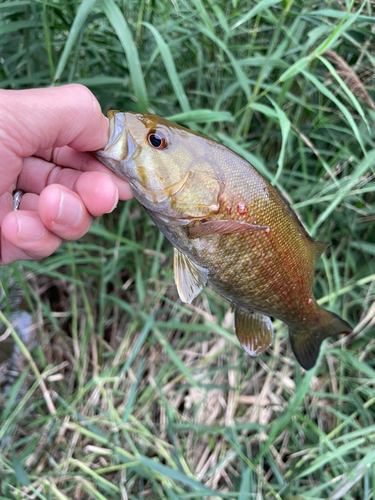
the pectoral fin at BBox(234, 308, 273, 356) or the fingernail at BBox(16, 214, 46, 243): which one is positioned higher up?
the fingernail at BBox(16, 214, 46, 243)

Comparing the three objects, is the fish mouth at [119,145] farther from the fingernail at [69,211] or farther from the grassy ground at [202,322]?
the grassy ground at [202,322]

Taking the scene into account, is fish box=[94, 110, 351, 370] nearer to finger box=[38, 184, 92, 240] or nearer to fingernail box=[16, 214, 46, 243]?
finger box=[38, 184, 92, 240]

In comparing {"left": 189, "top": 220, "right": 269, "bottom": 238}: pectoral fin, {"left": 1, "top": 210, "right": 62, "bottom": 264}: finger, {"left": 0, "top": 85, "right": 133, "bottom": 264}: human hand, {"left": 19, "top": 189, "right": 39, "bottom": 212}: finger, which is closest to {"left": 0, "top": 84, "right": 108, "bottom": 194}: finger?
{"left": 0, "top": 85, "right": 133, "bottom": 264}: human hand

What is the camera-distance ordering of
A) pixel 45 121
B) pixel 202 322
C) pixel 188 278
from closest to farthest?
pixel 45 121, pixel 188 278, pixel 202 322

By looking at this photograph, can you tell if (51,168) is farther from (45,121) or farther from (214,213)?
(214,213)

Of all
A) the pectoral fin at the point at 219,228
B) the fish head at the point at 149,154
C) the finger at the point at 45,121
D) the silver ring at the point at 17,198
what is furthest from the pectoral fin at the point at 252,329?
the silver ring at the point at 17,198

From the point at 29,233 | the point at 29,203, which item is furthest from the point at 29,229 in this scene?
the point at 29,203

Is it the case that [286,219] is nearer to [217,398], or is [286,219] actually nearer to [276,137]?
[276,137]
